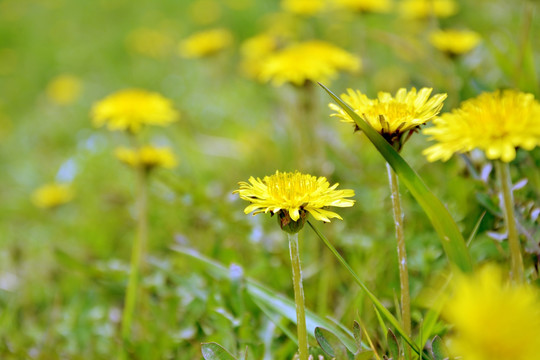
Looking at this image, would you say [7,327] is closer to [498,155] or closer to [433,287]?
[433,287]

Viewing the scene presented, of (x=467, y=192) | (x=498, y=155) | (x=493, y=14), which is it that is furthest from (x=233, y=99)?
(x=498, y=155)

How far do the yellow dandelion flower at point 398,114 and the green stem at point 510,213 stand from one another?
10 centimetres

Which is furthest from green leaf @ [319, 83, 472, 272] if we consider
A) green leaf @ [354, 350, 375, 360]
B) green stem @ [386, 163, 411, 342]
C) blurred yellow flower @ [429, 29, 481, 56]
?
blurred yellow flower @ [429, 29, 481, 56]

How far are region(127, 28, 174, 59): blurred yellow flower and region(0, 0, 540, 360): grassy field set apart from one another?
26 centimetres

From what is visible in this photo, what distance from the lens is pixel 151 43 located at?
367 cm

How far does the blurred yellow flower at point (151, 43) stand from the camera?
3.66 metres

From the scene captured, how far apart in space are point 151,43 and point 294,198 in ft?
11.0

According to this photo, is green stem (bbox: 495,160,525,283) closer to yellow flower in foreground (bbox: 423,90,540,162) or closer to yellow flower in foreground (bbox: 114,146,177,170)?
yellow flower in foreground (bbox: 423,90,540,162)

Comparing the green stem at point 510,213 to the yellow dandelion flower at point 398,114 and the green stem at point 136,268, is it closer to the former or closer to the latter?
the yellow dandelion flower at point 398,114

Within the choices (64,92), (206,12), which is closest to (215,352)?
(64,92)

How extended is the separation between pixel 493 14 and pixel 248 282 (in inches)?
94.4

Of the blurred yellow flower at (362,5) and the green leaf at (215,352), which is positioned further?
the blurred yellow flower at (362,5)

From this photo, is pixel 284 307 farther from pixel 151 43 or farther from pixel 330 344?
pixel 151 43

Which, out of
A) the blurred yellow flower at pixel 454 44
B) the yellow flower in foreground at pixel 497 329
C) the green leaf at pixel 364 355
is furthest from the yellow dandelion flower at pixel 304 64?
the yellow flower in foreground at pixel 497 329
